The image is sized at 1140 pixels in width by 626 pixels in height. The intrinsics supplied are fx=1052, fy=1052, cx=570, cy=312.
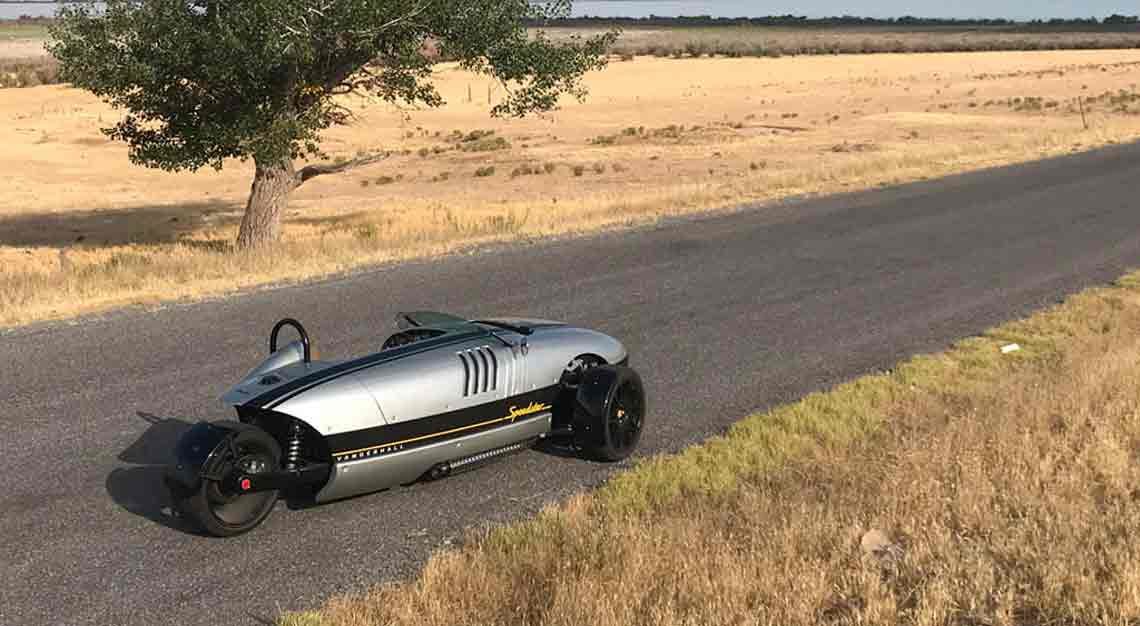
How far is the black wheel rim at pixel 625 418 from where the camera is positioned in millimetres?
7500

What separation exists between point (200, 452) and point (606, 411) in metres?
2.73

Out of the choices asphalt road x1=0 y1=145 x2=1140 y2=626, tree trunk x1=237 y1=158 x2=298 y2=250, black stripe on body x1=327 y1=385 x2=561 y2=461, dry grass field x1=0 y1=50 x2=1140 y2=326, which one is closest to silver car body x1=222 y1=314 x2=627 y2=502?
black stripe on body x1=327 y1=385 x2=561 y2=461

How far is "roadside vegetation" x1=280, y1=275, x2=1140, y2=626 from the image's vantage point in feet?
16.2

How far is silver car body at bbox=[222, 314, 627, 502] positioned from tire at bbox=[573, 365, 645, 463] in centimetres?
22

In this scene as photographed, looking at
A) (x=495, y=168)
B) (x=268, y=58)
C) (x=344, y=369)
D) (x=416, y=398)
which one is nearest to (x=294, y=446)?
(x=344, y=369)

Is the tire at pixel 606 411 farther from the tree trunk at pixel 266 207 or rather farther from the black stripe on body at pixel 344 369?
the tree trunk at pixel 266 207

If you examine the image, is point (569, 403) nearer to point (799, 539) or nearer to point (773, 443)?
point (773, 443)

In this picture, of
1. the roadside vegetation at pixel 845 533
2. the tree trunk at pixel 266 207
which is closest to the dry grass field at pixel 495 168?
the tree trunk at pixel 266 207

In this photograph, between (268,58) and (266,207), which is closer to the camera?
(268,58)

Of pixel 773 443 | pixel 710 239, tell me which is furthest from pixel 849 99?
pixel 773 443

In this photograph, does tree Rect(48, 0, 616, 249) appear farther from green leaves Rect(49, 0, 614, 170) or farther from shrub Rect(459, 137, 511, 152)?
shrub Rect(459, 137, 511, 152)

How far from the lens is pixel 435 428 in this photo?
21.7ft

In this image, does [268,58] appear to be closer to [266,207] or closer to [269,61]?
[269,61]

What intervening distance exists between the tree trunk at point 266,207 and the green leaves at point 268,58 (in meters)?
0.79
